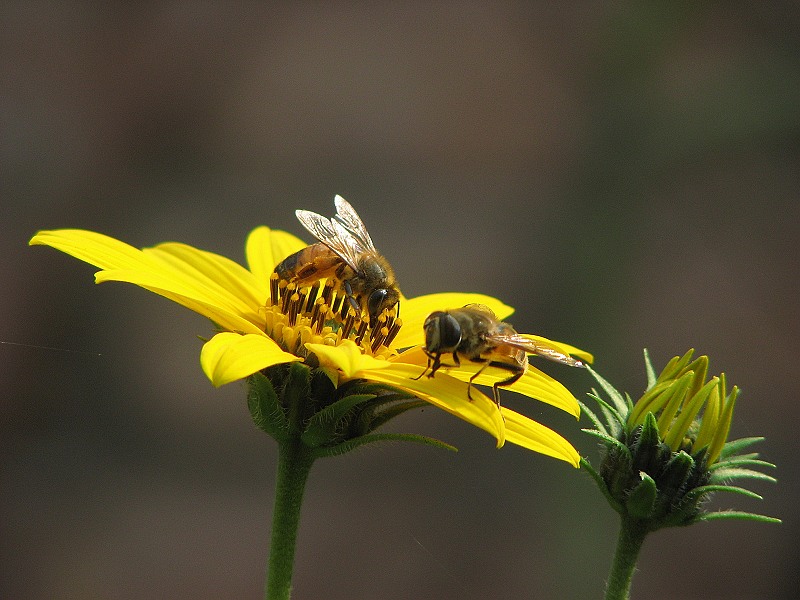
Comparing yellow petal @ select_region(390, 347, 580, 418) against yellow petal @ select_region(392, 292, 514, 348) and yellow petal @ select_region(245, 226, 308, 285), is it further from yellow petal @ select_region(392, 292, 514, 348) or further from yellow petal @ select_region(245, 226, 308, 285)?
yellow petal @ select_region(245, 226, 308, 285)

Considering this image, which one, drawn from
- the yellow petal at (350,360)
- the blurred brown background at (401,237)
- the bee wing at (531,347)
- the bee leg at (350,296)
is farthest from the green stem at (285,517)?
the blurred brown background at (401,237)

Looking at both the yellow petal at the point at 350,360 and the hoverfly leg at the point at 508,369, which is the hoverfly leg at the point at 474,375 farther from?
the yellow petal at the point at 350,360

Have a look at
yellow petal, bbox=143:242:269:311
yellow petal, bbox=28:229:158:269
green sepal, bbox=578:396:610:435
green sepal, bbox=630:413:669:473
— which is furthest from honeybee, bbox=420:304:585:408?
yellow petal, bbox=28:229:158:269

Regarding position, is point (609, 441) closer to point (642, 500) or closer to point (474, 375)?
point (642, 500)

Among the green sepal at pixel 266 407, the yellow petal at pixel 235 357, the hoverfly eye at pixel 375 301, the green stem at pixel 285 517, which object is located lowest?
the green stem at pixel 285 517

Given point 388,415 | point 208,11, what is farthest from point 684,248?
point 388,415

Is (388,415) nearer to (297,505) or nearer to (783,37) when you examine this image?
(297,505)

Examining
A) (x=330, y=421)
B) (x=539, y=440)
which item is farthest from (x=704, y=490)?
(x=330, y=421)
